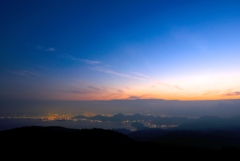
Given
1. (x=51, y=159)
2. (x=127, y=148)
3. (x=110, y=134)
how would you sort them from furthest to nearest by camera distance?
(x=110, y=134) < (x=127, y=148) < (x=51, y=159)

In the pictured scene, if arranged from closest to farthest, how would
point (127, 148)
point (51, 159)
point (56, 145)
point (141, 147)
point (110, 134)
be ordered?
point (51, 159), point (56, 145), point (127, 148), point (141, 147), point (110, 134)

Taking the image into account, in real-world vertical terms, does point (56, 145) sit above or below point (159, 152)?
above

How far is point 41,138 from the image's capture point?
34.5 metres

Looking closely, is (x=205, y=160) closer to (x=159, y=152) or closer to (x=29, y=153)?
(x=159, y=152)

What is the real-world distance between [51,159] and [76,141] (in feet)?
28.2

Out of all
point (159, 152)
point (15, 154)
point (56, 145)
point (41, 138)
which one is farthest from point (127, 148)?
point (15, 154)

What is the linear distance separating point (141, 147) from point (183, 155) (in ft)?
26.3

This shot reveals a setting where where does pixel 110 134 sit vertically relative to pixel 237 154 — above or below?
above

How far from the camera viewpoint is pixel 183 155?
1420 inches

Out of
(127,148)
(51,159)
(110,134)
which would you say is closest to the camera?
(51,159)

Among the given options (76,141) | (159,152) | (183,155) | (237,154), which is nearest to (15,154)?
(76,141)

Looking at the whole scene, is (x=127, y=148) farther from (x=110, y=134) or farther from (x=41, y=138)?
(x=41, y=138)

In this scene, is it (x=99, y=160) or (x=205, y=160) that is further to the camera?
(x=205, y=160)

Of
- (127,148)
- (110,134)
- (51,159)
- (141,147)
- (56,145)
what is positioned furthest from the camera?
(110,134)
